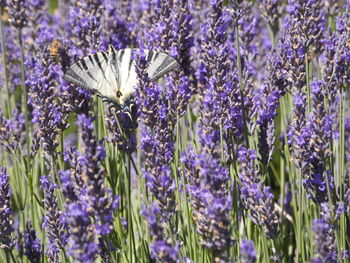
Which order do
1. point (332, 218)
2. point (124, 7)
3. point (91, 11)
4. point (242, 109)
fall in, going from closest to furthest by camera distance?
point (332, 218)
point (242, 109)
point (91, 11)
point (124, 7)

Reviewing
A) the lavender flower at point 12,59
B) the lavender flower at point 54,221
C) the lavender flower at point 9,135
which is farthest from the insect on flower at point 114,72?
the lavender flower at point 12,59

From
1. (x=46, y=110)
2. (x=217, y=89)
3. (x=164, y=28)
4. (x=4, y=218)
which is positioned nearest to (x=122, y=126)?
(x=46, y=110)

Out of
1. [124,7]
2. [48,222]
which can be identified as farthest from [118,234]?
[124,7]

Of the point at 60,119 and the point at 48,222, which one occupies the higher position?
the point at 60,119

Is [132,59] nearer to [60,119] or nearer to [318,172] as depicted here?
[60,119]

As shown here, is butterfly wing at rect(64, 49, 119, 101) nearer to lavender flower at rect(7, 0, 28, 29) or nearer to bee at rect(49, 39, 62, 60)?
bee at rect(49, 39, 62, 60)

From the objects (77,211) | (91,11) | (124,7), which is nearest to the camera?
(77,211)

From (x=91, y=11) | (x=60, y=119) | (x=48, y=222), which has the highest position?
(x=91, y=11)
